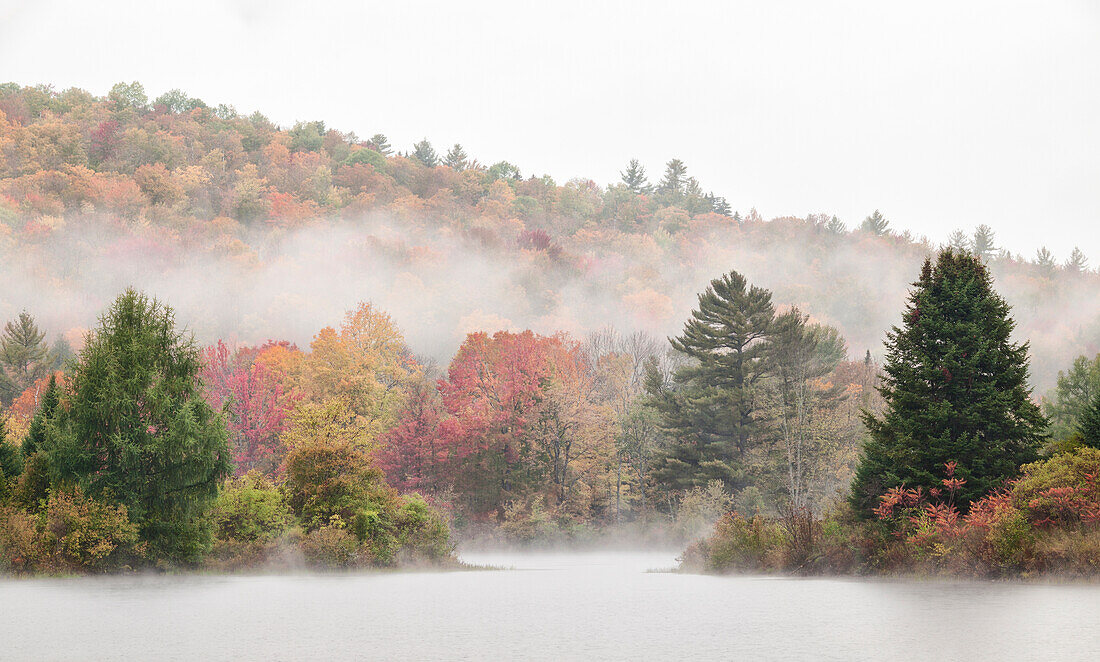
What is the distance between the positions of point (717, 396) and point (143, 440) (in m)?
46.8

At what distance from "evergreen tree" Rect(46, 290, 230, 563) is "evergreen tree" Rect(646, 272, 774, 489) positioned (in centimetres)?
4352

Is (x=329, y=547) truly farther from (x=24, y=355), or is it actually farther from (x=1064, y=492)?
(x=24, y=355)

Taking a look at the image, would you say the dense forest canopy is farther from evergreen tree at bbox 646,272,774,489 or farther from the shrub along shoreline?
the shrub along shoreline

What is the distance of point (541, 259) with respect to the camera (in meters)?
182

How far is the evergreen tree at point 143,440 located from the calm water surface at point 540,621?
3.05 meters

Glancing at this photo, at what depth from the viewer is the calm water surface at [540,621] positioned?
46.6ft

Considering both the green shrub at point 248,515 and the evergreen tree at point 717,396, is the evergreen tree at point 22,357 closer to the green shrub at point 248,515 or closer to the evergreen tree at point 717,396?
the evergreen tree at point 717,396

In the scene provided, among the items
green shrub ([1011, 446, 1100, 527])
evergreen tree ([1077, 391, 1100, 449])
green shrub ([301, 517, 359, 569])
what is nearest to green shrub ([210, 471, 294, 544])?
green shrub ([301, 517, 359, 569])

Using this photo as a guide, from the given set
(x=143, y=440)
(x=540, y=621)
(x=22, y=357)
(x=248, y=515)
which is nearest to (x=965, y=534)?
(x=540, y=621)

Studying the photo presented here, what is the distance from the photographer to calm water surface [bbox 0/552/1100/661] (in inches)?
559

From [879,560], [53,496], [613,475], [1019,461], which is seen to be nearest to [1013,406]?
[1019,461]

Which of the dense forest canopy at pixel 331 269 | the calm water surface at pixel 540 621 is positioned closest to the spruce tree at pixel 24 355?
the dense forest canopy at pixel 331 269

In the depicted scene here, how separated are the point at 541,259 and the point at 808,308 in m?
55.0

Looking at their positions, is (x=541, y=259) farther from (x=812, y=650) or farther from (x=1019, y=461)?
(x=812, y=650)
